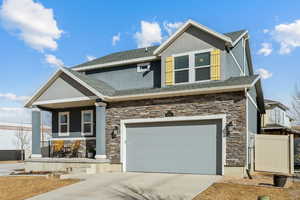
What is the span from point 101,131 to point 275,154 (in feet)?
27.8

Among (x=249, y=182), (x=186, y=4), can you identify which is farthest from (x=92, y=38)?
(x=249, y=182)

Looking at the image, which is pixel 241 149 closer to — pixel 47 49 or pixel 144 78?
pixel 144 78

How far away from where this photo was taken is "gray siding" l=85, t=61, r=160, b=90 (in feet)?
51.3

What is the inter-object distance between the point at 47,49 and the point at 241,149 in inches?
690

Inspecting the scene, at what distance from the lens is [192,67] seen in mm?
13789

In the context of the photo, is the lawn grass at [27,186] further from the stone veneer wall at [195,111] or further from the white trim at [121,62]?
the white trim at [121,62]

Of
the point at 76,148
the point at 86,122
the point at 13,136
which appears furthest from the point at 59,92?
the point at 13,136

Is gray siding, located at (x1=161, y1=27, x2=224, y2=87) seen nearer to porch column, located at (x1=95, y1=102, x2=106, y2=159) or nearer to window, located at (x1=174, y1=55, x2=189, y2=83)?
window, located at (x1=174, y1=55, x2=189, y2=83)

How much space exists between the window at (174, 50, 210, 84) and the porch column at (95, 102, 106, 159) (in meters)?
4.26

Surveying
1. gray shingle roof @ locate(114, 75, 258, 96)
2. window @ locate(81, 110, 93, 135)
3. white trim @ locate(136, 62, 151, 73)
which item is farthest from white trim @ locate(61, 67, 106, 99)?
white trim @ locate(136, 62, 151, 73)

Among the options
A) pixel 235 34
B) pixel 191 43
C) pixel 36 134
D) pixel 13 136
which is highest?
pixel 235 34

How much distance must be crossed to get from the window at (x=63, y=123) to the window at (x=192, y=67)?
8.08m

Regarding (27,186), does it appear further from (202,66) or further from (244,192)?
(202,66)

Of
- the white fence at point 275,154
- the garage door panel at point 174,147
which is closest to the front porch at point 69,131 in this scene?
the garage door panel at point 174,147
